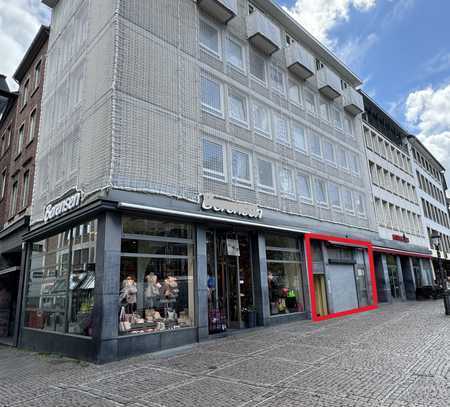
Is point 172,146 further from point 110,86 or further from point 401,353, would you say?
point 401,353

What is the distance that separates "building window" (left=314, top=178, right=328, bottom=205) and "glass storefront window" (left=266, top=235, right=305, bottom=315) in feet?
10.4

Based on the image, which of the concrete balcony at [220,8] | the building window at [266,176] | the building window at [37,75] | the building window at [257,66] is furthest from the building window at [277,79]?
the building window at [37,75]

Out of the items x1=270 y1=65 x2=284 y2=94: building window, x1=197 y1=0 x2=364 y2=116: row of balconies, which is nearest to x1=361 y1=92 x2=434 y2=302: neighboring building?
x1=197 y1=0 x2=364 y2=116: row of balconies

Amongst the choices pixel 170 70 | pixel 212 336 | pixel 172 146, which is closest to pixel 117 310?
pixel 212 336

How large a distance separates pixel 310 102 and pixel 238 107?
22.4 ft

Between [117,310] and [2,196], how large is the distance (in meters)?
15.3

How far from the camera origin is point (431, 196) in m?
40.0

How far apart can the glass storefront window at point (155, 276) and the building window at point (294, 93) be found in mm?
10386

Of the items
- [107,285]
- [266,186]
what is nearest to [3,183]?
[266,186]

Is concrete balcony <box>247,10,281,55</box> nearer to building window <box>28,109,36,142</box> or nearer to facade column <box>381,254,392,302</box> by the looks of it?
building window <box>28,109,36,142</box>

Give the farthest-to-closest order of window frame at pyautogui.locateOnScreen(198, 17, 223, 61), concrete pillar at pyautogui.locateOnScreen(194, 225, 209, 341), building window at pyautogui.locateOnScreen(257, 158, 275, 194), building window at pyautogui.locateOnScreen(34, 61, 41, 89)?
building window at pyautogui.locateOnScreen(34, 61, 41, 89) → building window at pyautogui.locateOnScreen(257, 158, 275, 194) → window frame at pyautogui.locateOnScreen(198, 17, 223, 61) → concrete pillar at pyautogui.locateOnScreen(194, 225, 209, 341)

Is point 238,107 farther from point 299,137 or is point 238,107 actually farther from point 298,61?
point 298,61

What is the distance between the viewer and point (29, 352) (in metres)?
11.6

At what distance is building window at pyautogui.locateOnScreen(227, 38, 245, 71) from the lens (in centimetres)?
1526
